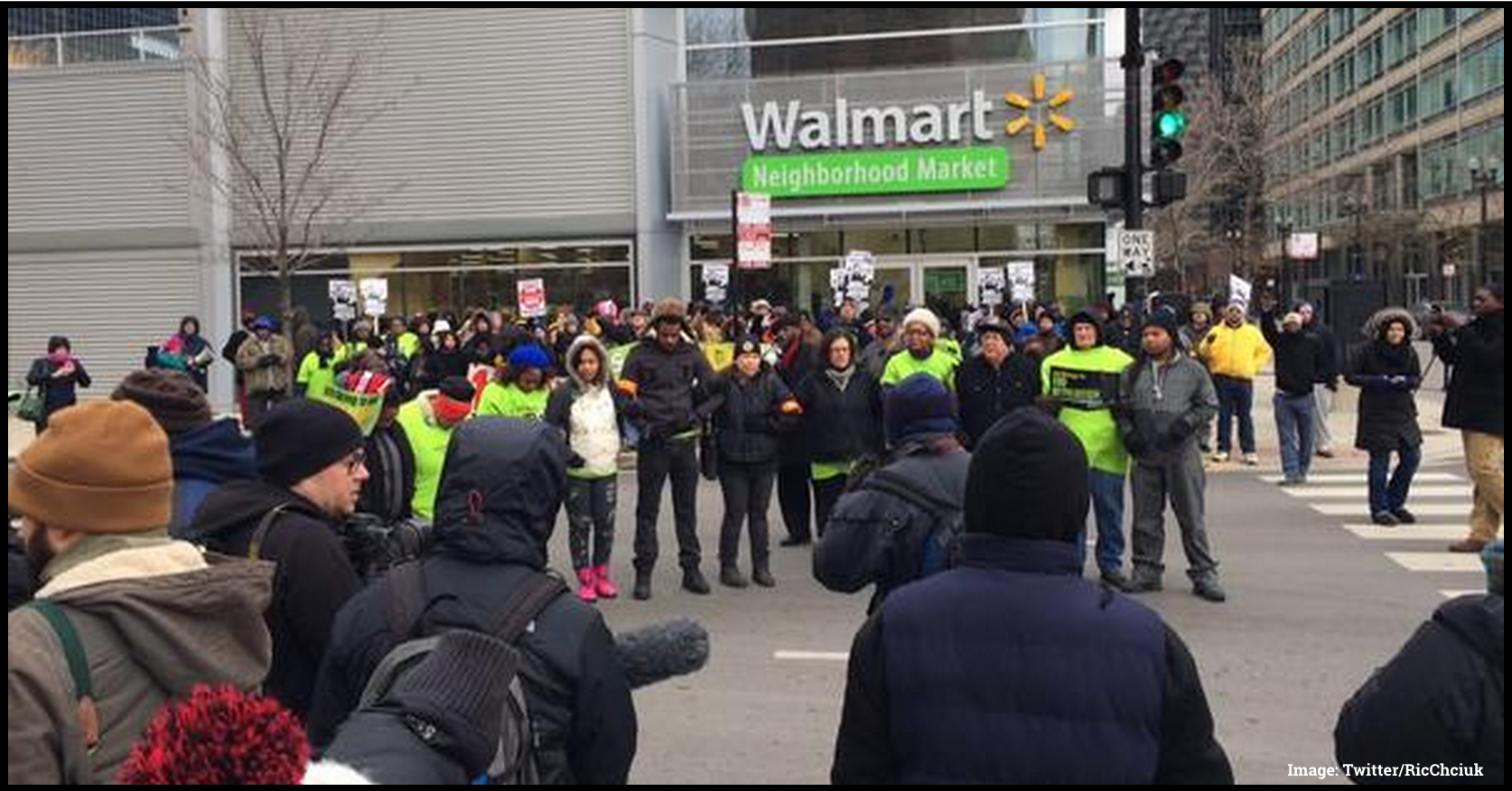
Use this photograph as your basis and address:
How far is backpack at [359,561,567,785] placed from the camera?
90.5 inches

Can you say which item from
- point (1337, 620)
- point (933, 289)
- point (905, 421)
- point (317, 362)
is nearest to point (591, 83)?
point (933, 289)

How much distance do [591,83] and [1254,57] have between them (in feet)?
84.9

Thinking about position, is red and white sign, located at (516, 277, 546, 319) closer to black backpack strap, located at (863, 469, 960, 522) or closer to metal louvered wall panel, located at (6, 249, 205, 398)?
metal louvered wall panel, located at (6, 249, 205, 398)

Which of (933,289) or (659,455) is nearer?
(659,455)

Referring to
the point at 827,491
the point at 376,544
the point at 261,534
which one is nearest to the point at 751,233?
the point at 827,491

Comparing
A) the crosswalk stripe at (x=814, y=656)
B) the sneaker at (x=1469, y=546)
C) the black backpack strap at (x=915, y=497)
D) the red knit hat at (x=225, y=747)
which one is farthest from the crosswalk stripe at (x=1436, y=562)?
the red knit hat at (x=225, y=747)

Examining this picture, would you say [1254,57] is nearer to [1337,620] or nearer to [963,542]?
[1337,620]

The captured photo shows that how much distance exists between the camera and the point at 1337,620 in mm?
8250

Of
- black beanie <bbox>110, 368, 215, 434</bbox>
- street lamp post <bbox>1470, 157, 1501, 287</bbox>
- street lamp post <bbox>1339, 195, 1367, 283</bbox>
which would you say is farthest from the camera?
street lamp post <bbox>1339, 195, 1367, 283</bbox>

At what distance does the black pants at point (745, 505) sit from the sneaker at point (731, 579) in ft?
0.14

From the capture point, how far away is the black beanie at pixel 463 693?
6.71 ft

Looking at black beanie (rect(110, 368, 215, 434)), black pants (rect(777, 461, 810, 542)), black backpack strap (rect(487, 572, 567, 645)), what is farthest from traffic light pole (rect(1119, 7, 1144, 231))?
black backpack strap (rect(487, 572, 567, 645))

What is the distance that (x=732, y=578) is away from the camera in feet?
31.4

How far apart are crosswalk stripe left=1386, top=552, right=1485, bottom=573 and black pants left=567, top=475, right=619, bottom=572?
5.60 metres
